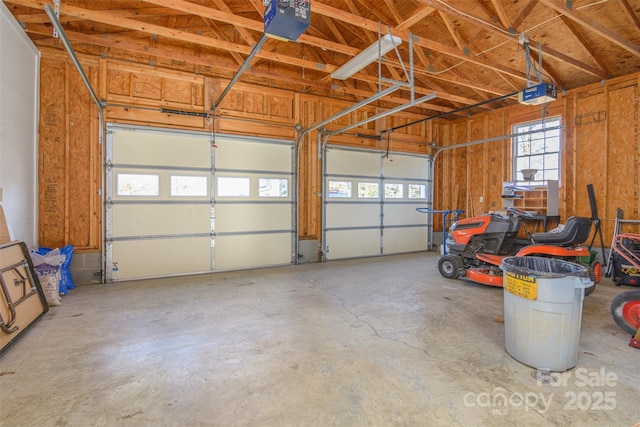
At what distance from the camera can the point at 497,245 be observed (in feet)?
15.3

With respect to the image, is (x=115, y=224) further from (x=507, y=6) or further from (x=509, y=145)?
(x=509, y=145)

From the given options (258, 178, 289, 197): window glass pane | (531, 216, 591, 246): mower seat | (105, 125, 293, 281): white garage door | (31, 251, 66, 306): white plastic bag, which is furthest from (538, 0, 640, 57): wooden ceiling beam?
(31, 251, 66, 306): white plastic bag

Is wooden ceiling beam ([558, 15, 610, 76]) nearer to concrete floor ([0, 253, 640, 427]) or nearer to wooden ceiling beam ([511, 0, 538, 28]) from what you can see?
wooden ceiling beam ([511, 0, 538, 28])

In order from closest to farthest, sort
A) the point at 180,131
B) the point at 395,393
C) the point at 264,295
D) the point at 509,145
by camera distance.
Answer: the point at 395,393 → the point at 264,295 → the point at 180,131 → the point at 509,145

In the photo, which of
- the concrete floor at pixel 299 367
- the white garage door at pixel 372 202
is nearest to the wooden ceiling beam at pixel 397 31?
the white garage door at pixel 372 202

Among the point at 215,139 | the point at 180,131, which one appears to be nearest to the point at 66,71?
the point at 180,131

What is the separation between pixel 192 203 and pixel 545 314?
5.24 meters

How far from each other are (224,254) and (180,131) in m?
2.39

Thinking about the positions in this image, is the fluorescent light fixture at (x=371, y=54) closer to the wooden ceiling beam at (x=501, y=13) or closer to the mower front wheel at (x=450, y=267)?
the wooden ceiling beam at (x=501, y=13)

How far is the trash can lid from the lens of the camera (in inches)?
84.8

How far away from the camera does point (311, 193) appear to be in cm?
648

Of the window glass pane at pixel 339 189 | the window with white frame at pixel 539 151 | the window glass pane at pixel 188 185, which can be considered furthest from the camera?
the window glass pane at pixel 339 189

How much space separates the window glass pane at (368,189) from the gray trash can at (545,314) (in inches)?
190

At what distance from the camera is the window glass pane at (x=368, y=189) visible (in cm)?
705
